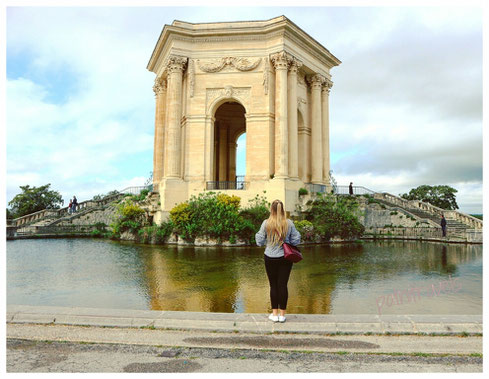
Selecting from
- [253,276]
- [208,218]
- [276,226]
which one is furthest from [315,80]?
[276,226]

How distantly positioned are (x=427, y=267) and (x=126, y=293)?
958 centimetres

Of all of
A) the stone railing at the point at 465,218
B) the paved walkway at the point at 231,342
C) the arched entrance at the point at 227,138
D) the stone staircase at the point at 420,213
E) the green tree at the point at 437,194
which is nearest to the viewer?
the paved walkway at the point at 231,342

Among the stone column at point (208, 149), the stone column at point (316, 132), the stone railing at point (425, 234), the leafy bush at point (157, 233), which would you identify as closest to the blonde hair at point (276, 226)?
the leafy bush at point (157, 233)

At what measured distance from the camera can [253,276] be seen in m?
10.8

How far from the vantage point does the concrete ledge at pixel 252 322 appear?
17.7 ft

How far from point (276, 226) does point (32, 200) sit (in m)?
43.6

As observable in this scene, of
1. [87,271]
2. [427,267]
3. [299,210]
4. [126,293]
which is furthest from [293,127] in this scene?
[126,293]

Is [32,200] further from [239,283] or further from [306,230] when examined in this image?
[239,283]

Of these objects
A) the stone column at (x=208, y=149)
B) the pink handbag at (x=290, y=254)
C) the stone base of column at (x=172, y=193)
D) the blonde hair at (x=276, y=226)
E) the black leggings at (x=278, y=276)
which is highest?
the stone column at (x=208, y=149)

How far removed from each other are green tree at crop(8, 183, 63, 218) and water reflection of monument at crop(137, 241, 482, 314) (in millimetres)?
31277

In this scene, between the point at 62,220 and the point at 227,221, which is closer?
the point at 227,221

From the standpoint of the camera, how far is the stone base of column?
2445 cm

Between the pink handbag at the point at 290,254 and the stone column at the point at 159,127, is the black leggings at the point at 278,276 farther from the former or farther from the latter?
the stone column at the point at 159,127
